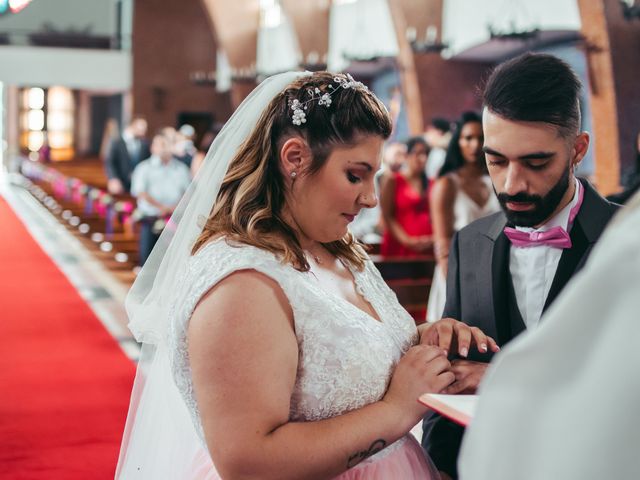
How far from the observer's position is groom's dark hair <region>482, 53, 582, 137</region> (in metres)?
1.86

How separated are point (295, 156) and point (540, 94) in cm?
59

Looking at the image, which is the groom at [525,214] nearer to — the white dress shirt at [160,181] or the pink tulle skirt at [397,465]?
the pink tulle skirt at [397,465]

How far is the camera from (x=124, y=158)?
11.1m

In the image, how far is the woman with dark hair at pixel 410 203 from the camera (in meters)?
6.25

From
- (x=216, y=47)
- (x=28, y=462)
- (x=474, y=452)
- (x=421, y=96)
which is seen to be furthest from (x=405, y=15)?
(x=474, y=452)

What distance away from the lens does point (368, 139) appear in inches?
66.7

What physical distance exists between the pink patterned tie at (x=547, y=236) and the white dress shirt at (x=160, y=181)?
662 cm

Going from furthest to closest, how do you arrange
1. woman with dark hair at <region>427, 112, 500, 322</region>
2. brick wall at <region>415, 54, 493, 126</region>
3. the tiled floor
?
1. brick wall at <region>415, 54, 493, 126</region>
2. the tiled floor
3. woman with dark hair at <region>427, 112, 500, 322</region>

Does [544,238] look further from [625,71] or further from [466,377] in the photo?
[625,71]

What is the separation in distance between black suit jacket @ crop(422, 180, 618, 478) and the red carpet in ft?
5.58

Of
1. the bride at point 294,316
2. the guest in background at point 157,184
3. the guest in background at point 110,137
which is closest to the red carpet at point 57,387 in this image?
the guest in background at point 157,184

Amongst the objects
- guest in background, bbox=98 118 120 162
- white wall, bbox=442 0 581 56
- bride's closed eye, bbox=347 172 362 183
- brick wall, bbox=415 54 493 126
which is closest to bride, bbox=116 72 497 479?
bride's closed eye, bbox=347 172 362 183

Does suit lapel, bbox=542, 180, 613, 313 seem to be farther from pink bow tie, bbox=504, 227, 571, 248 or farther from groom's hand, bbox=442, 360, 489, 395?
groom's hand, bbox=442, 360, 489, 395

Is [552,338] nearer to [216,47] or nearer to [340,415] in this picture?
[340,415]
